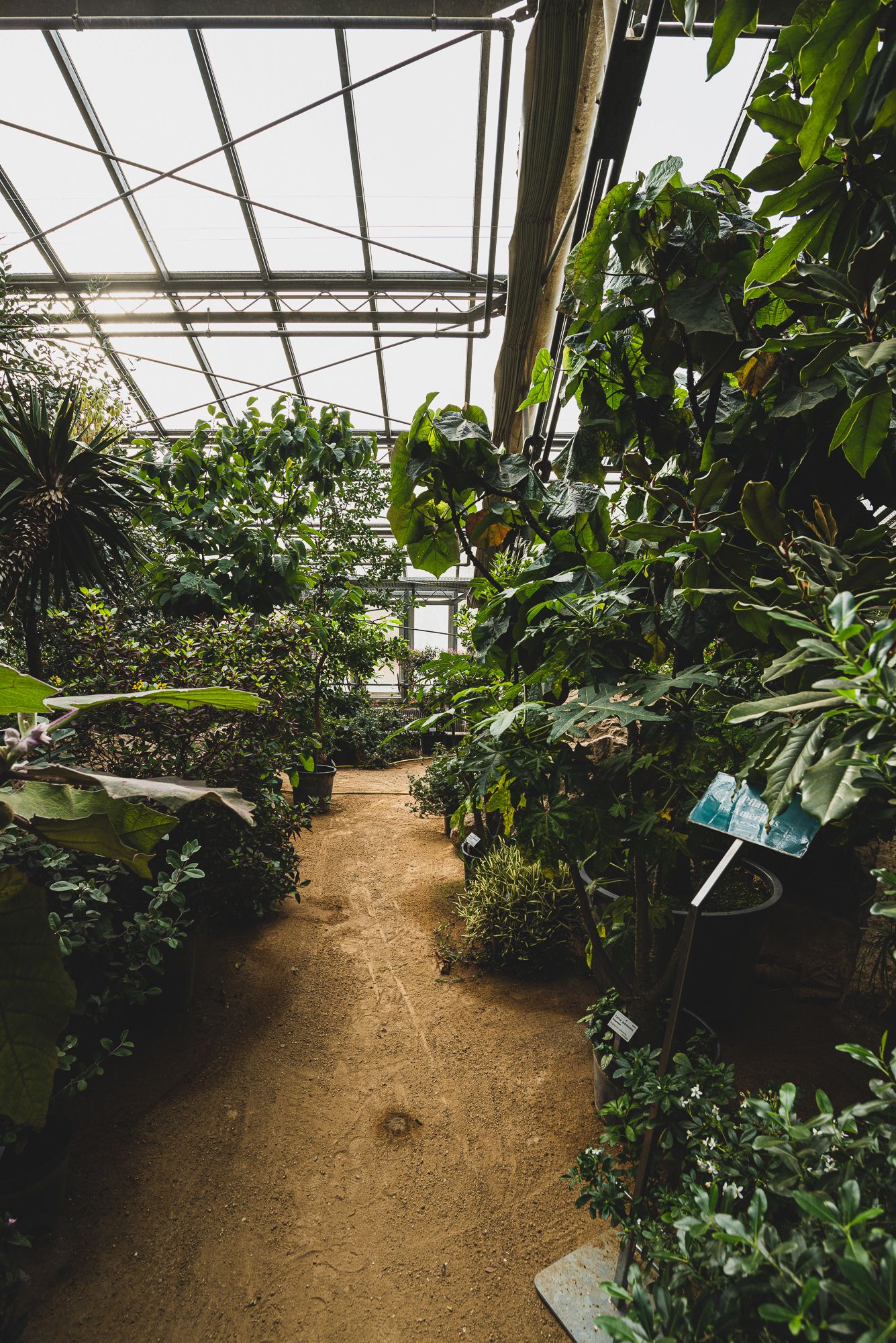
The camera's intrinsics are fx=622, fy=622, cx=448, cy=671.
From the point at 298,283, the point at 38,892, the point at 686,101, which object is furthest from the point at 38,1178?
the point at 298,283

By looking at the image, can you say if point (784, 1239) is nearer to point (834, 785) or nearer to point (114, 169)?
point (834, 785)

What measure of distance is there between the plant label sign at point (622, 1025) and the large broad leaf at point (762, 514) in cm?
130

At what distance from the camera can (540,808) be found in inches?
68.2

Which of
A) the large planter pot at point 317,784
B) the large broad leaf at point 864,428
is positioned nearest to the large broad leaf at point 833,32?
the large broad leaf at point 864,428

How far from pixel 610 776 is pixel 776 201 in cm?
121

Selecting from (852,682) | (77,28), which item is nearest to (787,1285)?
(852,682)

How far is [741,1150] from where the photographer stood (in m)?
1.01

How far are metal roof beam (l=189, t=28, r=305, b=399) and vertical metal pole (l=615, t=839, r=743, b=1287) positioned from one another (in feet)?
21.6

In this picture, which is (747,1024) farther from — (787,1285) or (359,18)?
(359,18)

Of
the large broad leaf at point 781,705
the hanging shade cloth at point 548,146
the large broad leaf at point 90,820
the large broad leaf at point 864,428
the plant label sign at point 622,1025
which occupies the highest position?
the hanging shade cloth at point 548,146

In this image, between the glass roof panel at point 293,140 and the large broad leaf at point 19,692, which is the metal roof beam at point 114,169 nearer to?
the glass roof panel at point 293,140

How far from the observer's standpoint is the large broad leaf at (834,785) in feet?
2.07

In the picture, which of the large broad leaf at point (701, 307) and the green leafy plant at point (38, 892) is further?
the large broad leaf at point (701, 307)

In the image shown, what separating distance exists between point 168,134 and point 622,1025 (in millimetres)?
8118
